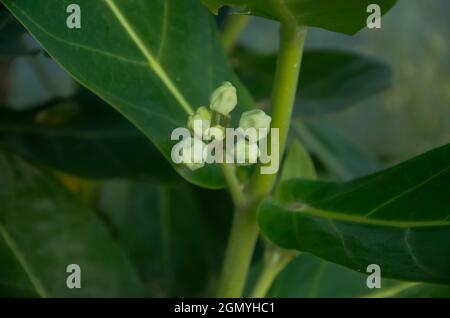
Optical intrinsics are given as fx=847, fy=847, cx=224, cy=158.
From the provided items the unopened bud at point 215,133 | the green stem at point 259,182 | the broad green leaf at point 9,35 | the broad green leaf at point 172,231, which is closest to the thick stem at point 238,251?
the green stem at point 259,182

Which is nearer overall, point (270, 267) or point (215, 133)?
point (215, 133)

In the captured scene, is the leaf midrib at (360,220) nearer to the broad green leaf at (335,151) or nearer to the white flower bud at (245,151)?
the white flower bud at (245,151)

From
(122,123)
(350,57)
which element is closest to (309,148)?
(350,57)

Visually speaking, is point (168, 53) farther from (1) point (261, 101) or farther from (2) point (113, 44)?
(1) point (261, 101)

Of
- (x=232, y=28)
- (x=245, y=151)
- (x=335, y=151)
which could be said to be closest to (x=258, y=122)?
(x=245, y=151)

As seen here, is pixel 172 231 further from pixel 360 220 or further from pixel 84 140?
pixel 360 220

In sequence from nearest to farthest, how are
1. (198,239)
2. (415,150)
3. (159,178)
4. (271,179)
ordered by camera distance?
(271,179) < (159,178) < (198,239) < (415,150)
